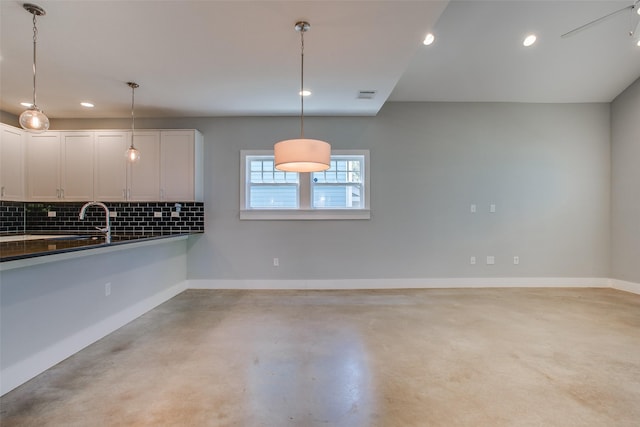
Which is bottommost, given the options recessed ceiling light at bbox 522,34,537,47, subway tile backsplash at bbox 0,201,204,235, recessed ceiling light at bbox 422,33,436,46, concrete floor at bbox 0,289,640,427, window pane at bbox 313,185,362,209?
concrete floor at bbox 0,289,640,427

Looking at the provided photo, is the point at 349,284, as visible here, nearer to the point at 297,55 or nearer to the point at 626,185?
the point at 297,55

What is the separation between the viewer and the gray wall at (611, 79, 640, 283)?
438cm

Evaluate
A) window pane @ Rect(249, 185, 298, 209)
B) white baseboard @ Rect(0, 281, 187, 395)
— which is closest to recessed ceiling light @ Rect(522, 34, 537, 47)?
window pane @ Rect(249, 185, 298, 209)

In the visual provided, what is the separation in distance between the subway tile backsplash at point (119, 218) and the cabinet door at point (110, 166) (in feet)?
0.90

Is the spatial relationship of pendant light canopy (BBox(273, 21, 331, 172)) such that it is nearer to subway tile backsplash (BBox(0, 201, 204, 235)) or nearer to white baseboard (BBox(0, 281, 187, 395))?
white baseboard (BBox(0, 281, 187, 395))

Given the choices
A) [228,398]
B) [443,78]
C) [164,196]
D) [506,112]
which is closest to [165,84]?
[164,196]

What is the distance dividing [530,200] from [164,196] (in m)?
5.87

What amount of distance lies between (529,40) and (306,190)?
11.7ft

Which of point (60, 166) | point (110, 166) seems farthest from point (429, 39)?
point (60, 166)

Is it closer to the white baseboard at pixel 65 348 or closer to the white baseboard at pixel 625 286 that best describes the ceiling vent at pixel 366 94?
the white baseboard at pixel 65 348

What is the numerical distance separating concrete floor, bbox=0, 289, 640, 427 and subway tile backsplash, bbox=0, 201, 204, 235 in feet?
4.74

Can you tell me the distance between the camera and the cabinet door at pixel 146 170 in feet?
14.0

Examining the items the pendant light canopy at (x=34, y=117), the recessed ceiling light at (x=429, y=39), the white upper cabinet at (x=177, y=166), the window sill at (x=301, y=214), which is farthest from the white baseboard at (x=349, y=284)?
the recessed ceiling light at (x=429, y=39)

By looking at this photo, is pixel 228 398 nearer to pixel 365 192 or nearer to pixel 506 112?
pixel 365 192
